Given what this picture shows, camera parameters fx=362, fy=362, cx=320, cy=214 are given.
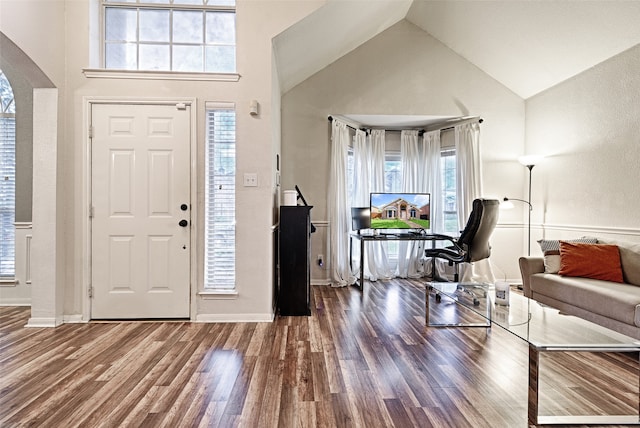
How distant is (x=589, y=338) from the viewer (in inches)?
74.3

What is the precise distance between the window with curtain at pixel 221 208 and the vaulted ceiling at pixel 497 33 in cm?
97

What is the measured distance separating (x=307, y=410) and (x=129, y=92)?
10.1 ft

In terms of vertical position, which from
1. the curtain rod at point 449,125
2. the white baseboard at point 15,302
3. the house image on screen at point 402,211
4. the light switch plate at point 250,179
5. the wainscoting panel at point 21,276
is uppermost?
the curtain rod at point 449,125

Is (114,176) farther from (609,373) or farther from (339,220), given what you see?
(609,373)

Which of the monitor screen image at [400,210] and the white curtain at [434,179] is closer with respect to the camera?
the monitor screen image at [400,210]

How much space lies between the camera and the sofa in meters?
2.61

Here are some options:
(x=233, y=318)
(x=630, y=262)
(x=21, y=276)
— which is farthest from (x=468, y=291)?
(x=21, y=276)

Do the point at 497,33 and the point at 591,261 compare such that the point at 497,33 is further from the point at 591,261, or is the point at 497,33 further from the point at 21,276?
the point at 21,276

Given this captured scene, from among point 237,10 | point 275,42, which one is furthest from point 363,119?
point 237,10

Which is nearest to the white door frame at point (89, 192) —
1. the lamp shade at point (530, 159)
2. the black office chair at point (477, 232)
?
the black office chair at point (477, 232)

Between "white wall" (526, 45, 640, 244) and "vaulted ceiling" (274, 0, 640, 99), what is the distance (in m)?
0.21

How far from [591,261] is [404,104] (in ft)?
9.65

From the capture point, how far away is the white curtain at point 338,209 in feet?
16.2

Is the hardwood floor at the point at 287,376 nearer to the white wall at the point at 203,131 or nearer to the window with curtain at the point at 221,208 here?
the white wall at the point at 203,131
